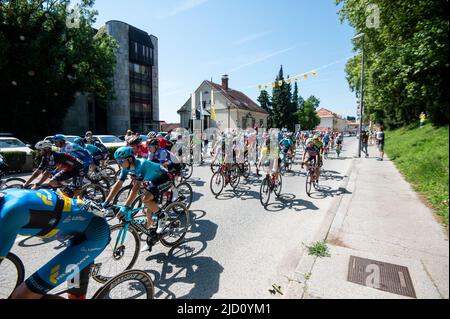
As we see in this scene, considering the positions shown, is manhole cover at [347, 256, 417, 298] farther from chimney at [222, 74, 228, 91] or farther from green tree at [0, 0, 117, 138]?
chimney at [222, 74, 228, 91]

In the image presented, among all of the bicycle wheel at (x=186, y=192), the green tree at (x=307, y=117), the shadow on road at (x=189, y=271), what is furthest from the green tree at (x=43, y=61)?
the green tree at (x=307, y=117)

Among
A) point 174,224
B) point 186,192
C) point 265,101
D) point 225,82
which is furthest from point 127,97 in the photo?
point 174,224

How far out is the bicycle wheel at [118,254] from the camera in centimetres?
370

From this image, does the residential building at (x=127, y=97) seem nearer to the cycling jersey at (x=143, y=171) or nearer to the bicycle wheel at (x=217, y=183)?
the bicycle wheel at (x=217, y=183)

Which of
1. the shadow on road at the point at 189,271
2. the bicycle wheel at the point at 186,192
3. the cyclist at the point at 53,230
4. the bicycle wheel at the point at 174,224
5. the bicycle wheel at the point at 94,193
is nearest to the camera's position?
the cyclist at the point at 53,230

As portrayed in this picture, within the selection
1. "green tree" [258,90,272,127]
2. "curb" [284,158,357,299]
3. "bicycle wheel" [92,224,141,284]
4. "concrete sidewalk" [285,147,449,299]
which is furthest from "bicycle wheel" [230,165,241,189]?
"green tree" [258,90,272,127]

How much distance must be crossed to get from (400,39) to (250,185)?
8994mm

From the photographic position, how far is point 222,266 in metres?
3.98

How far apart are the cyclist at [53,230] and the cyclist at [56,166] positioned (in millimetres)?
3812

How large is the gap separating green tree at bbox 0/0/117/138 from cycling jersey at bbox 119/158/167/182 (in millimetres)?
22898

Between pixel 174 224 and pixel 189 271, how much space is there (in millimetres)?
1033

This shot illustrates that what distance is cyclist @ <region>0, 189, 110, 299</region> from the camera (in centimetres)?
203

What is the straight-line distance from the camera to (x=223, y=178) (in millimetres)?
8516
